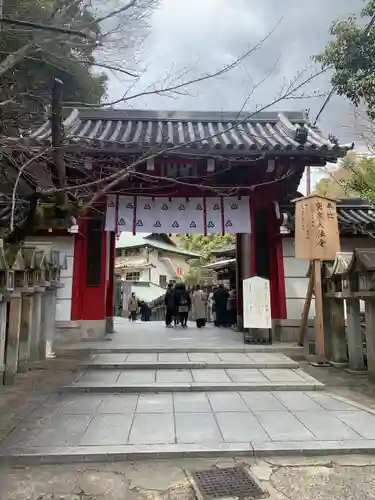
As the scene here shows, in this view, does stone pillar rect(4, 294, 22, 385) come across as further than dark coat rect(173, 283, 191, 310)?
No

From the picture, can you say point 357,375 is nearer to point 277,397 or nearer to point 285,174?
point 277,397

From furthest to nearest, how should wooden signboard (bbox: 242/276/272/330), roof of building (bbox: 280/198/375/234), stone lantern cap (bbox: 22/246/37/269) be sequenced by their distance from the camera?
1. roof of building (bbox: 280/198/375/234)
2. wooden signboard (bbox: 242/276/272/330)
3. stone lantern cap (bbox: 22/246/37/269)

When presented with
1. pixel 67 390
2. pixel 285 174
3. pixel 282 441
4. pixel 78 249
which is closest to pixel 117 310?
pixel 78 249

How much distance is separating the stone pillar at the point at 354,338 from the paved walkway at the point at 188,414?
0.97 meters

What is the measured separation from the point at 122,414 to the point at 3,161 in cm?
411

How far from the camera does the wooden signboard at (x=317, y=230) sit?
26.9ft

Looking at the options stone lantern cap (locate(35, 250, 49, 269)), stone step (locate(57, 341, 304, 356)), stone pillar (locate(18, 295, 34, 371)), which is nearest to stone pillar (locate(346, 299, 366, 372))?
stone step (locate(57, 341, 304, 356))

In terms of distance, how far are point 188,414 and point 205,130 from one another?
29.5 feet

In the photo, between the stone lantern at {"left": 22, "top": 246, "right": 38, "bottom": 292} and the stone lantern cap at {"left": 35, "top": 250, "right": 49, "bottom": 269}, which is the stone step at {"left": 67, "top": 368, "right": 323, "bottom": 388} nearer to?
the stone lantern at {"left": 22, "top": 246, "right": 38, "bottom": 292}

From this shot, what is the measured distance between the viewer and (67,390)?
6031mm

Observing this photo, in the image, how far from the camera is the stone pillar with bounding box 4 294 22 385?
20.9 ft

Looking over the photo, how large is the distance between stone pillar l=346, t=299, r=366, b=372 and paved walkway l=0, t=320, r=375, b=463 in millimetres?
973

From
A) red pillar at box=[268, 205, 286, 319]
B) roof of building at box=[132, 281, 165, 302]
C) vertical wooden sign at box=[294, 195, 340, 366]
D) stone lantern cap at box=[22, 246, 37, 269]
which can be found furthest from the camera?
roof of building at box=[132, 281, 165, 302]

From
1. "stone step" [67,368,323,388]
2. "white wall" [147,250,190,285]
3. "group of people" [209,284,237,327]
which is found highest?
"white wall" [147,250,190,285]
